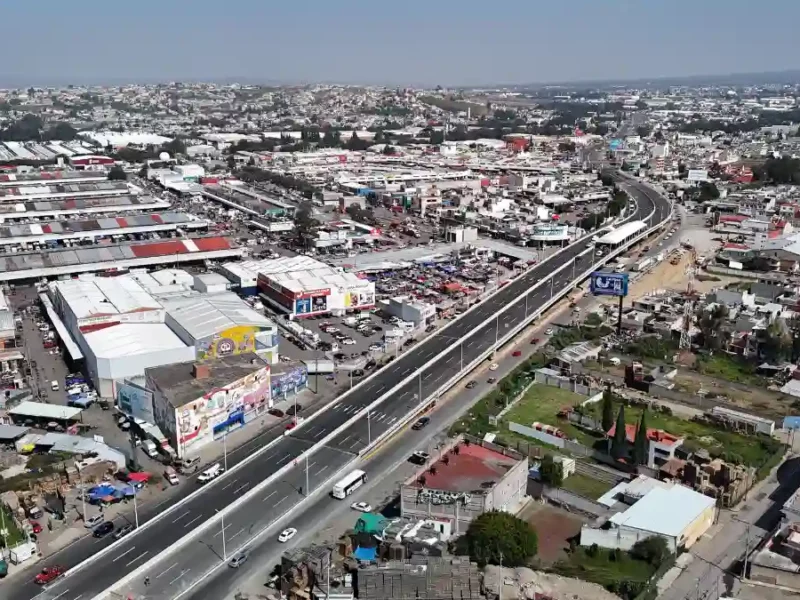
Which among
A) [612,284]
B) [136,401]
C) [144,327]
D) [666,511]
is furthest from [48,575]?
[612,284]

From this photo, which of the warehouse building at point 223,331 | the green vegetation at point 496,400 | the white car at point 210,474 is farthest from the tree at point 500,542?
the warehouse building at point 223,331

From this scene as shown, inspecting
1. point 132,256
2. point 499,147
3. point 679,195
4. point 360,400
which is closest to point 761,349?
point 360,400

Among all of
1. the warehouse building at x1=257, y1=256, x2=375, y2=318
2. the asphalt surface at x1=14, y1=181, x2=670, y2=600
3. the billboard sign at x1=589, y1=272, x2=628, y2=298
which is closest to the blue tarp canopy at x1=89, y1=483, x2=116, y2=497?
the asphalt surface at x1=14, y1=181, x2=670, y2=600

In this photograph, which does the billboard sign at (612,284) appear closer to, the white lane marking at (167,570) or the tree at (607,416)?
the tree at (607,416)

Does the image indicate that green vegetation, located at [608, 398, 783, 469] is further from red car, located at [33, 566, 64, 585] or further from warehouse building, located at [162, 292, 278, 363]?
red car, located at [33, 566, 64, 585]

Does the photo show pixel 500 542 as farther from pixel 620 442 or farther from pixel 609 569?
pixel 620 442
